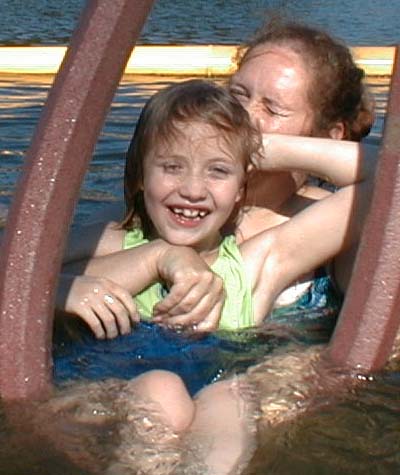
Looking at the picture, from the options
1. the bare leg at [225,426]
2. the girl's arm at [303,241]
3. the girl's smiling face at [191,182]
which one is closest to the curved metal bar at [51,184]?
the bare leg at [225,426]

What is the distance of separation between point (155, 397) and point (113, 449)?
15 cm

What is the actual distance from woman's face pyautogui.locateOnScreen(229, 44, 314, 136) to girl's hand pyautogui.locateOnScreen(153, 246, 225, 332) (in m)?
0.52

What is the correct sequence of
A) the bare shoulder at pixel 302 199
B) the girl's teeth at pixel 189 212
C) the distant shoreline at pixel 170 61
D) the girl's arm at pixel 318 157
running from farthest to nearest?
the distant shoreline at pixel 170 61, the bare shoulder at pixel 302 199, the girl's arm at pixel 318 157, the girl's teeth at pixel 189 212

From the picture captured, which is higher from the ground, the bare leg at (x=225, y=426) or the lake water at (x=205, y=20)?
the lake water at (x=205, y=20)

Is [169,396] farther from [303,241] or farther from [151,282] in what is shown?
[303,241]

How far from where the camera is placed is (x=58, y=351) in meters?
3.31

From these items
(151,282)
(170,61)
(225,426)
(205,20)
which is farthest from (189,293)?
(205,20)

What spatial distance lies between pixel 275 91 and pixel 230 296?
65cm

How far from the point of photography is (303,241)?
3.45 m

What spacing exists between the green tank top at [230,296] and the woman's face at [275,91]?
17.2 inches

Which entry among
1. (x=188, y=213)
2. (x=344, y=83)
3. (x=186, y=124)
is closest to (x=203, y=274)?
(x=188, y=213)

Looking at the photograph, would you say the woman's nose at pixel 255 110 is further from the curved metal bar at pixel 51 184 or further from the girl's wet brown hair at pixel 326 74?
the curved metal bar at pixel 51 184

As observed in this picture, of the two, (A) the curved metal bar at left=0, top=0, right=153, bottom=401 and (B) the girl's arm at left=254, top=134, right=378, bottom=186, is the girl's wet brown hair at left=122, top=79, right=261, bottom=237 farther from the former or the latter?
(A) the curved metal bar at left=0, top=0, right=153, bottom=401

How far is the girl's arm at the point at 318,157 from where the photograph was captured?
11.5 feet
